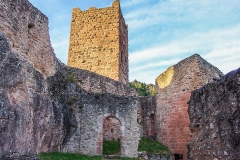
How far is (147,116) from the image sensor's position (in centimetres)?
1583

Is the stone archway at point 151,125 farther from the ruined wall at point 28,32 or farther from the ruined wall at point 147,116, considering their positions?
the ruined wall at point 28,32

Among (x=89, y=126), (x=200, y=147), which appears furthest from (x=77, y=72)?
(x=200, y=147)

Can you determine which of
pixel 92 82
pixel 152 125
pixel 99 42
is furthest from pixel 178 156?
Answer: pixel 99 42

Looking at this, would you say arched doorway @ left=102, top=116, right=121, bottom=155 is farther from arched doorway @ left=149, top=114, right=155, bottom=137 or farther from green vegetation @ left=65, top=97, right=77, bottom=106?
Answer: green vegetation @ left=65, top=97, right=77, bottom=106

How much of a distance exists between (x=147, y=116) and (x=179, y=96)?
325cm

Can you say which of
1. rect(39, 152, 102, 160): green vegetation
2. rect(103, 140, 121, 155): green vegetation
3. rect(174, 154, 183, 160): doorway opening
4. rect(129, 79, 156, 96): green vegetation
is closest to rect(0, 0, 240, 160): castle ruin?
rect(174, 154, 183, 160): doorway opening

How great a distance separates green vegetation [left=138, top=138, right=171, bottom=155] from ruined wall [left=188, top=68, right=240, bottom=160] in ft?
25.3

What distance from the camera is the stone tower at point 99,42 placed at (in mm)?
18406

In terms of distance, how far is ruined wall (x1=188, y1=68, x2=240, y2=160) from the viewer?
11.7 ft

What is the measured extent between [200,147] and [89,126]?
6.66m

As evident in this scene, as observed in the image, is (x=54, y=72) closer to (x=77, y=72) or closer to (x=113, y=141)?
(x=77, y=72)

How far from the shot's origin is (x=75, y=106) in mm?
11008

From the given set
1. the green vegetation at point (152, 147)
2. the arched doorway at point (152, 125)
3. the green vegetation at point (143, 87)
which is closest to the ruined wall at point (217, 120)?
the green vegetation at point (152, 147)

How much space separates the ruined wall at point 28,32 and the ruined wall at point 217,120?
605 cm
